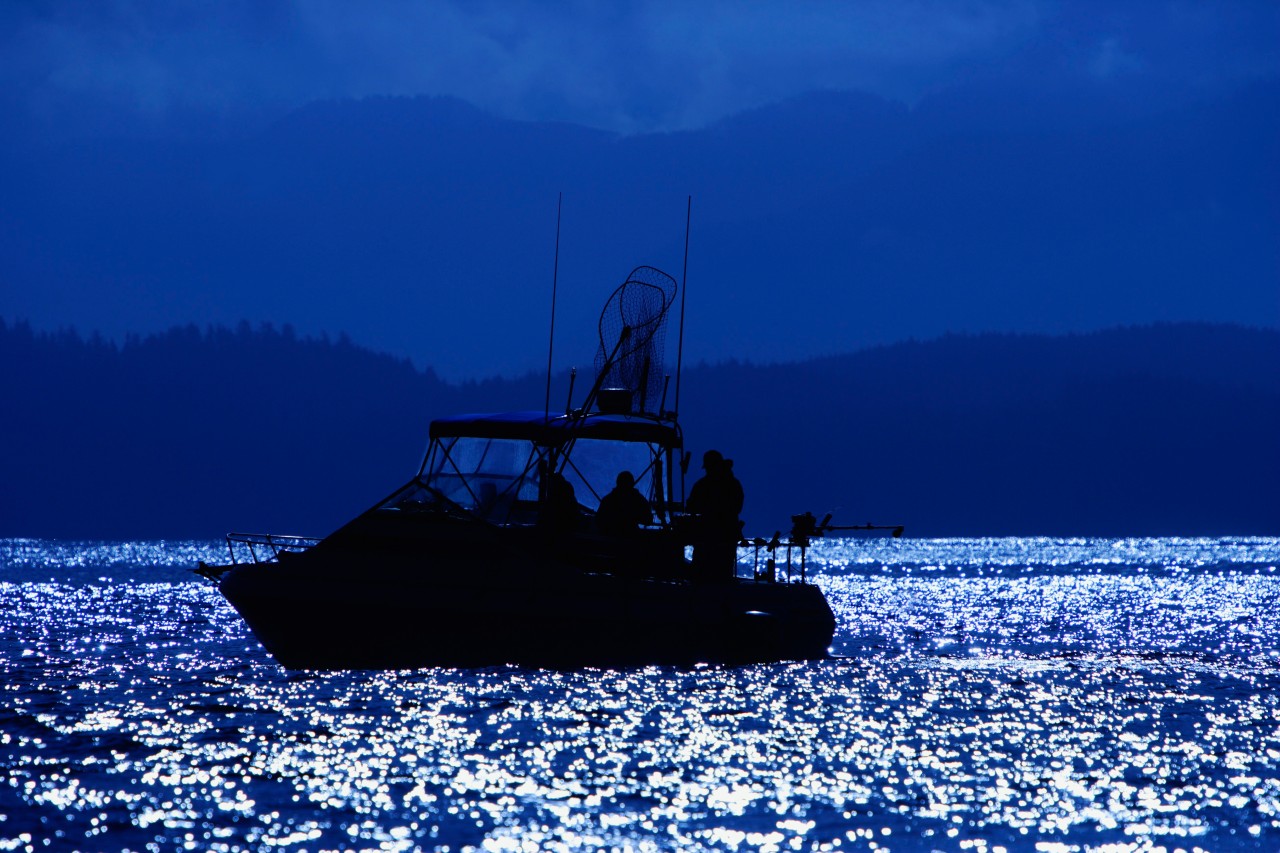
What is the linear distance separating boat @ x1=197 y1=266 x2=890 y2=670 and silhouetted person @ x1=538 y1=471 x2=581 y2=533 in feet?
0.10

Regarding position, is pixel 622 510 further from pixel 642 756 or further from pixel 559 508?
pixel 642 756

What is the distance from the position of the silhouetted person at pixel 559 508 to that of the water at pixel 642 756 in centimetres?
215

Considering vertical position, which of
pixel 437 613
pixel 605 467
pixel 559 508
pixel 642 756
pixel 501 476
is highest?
pixel 605 467

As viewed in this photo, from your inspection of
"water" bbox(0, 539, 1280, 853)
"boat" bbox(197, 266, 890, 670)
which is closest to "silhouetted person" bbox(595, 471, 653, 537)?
"boat" bbox(197, 266, 890, 670)

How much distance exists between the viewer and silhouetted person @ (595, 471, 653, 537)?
22531mm

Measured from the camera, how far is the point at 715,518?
77.3ft

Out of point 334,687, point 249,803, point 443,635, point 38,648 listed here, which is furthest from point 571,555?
point 38,648

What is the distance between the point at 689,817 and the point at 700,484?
10.4m

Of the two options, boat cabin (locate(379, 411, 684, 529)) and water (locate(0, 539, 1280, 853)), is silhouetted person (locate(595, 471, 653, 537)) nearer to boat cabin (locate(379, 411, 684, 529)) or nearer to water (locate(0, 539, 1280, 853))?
boat cabin (locate(379, 411, 684, 529))

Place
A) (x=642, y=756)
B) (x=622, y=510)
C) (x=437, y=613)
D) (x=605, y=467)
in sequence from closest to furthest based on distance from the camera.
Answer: (x=642, y=756)
(x=437, y=613)
(x=622, y=510)
(x=605, y=467)

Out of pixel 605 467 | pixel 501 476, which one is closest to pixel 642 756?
pixel 501 476

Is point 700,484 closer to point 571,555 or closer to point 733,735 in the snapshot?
point 571,555

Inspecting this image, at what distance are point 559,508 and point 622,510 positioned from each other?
102 centimetres

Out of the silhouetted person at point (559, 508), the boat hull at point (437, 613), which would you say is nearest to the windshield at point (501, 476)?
the silhouetted person at point (559, 508)
